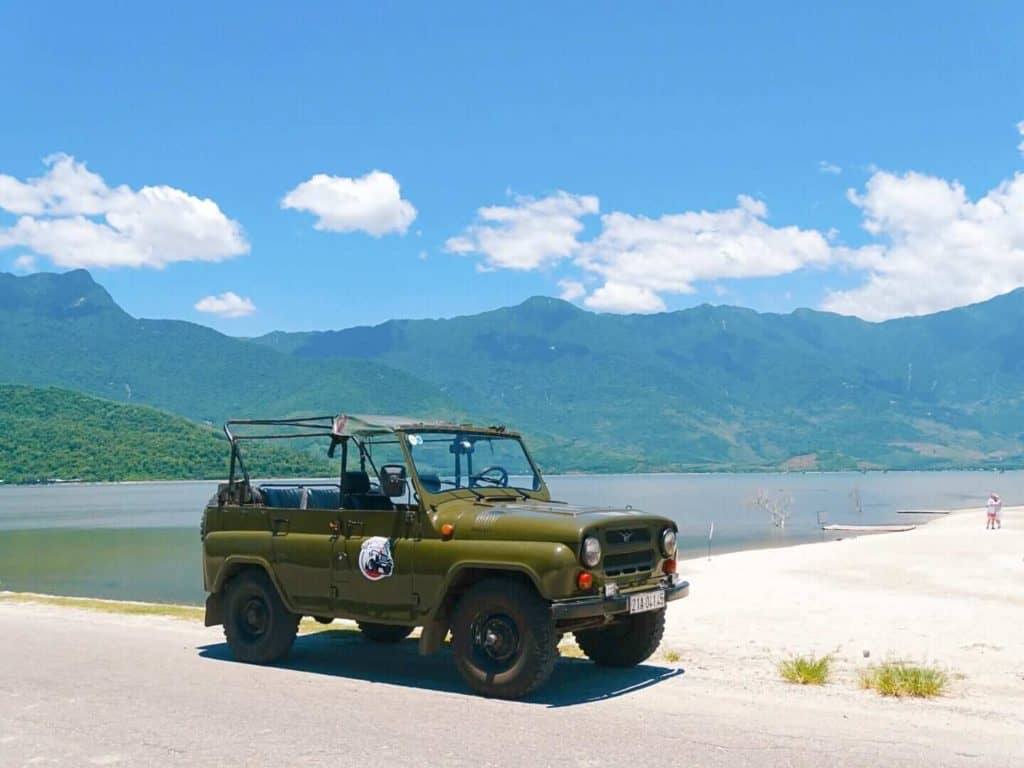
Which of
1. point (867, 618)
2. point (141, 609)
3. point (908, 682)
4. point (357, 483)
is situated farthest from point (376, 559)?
point (867, 618)

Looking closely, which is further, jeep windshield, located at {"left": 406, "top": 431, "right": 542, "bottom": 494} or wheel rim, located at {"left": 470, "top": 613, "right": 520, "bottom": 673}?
jeep windshield, located at {"left": 406, "top": 431, "right": 542, "bottom": 494}

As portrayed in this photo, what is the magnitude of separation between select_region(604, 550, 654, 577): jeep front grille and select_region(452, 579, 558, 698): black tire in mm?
716

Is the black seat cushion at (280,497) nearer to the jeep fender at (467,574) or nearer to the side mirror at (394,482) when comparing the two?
the side mirror at (394,482)

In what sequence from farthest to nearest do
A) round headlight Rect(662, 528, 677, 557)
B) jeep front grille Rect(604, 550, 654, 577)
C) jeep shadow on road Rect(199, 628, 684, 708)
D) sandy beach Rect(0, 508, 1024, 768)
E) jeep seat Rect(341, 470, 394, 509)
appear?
jeep seat Rect(341, 470, 394, 509) → round headlight Rect(662, 528, 677, 557) → jeep shadow on road Rect(199, 628, 684, 708) → jeep front grille Rect(604, 550, 654, 577) → sandy beach Rect(0, 508, 1024, 768)

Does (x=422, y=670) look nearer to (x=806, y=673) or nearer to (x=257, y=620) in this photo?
(x=257, y=620)

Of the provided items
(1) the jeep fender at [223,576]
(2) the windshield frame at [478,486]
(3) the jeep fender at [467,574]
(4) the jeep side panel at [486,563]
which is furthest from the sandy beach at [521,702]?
(2) the windshield frame at [478,486]

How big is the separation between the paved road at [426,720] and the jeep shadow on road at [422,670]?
0.10ft

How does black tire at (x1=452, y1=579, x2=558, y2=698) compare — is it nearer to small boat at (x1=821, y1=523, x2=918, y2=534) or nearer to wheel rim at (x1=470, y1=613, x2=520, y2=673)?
wheel rim at (x1=470, y1=613, x2=520, y2=673)

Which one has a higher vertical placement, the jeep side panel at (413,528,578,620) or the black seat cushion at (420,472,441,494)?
the black seat cushion at (420,472,441,494)

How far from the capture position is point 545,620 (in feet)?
30.9

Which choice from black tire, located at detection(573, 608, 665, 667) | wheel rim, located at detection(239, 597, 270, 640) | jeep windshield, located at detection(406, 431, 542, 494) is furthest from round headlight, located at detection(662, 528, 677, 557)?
wheel rim, located at detection(239, 597, 270, 640)

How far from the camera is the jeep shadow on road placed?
1009 cm

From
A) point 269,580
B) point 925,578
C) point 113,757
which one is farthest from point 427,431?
point 925,578

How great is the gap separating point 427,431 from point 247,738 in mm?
3826
